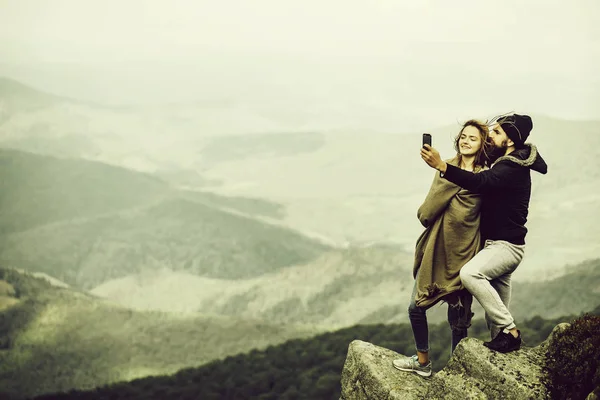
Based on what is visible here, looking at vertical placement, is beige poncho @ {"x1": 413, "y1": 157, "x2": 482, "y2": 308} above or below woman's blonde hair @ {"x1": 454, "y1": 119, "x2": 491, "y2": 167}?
below

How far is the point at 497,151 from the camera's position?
5.77m

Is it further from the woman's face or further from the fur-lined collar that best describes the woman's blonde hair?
the fur-lined collar

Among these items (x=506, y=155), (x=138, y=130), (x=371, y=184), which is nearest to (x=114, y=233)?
(x=138, y=130)

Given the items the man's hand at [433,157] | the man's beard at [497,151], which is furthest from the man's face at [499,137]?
the man's hand at [433,157]

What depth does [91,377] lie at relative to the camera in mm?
30250

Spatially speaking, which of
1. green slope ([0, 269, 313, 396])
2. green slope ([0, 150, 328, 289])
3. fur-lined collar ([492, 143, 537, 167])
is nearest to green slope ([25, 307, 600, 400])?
green slope ([0, 269, 313, 396])

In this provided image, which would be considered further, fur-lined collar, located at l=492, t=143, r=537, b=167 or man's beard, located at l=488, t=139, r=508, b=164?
man's beard, located at l=488, t=139, r=508, b=164

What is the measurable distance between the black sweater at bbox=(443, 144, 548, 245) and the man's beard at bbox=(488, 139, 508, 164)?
15 centimetres

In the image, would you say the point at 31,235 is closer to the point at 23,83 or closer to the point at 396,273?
the point at 23,83

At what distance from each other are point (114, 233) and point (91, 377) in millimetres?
41116

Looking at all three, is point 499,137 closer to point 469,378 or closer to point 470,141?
point 470,141

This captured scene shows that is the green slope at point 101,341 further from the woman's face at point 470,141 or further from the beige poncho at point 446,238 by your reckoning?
the woman's face at point 470,141

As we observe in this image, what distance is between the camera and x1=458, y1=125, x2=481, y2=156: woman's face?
571 centimetres

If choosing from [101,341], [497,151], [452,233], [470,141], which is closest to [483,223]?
[452,233]
